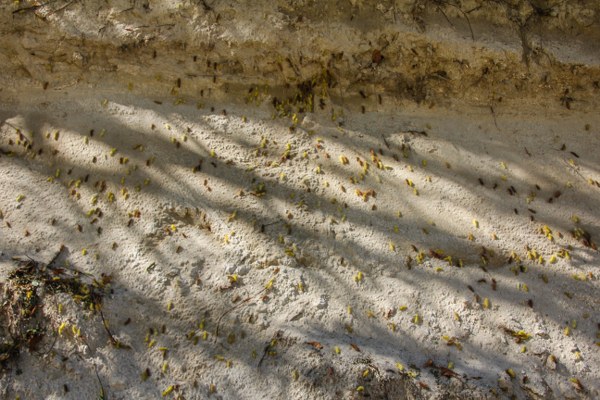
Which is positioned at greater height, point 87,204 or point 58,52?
point 58,52

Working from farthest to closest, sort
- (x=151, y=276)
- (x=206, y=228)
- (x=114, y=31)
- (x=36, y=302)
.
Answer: (x=114, y=31)
(x=206, y=228)
(x=151, y=276)
(x=36, y=302)

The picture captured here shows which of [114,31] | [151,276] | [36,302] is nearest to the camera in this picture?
[36,302]

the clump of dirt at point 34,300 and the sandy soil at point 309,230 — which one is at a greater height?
the sandy soil at point 309,230

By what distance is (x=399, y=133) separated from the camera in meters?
5.84

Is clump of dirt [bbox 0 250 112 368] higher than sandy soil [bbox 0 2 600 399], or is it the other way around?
sandy soil [bbox 0 2 600 399]

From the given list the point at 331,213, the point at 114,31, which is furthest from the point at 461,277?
the point at 114,31

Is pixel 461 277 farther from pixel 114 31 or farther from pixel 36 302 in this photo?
pixel 114 31

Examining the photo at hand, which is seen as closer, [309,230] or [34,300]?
[34,300]

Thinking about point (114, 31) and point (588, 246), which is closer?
point (588, 246)

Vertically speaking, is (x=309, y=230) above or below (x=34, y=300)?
above

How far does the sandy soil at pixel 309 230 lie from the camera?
431 cm

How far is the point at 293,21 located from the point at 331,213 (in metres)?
2.24

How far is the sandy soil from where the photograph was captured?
4.31 meters

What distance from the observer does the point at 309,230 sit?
5109mm
